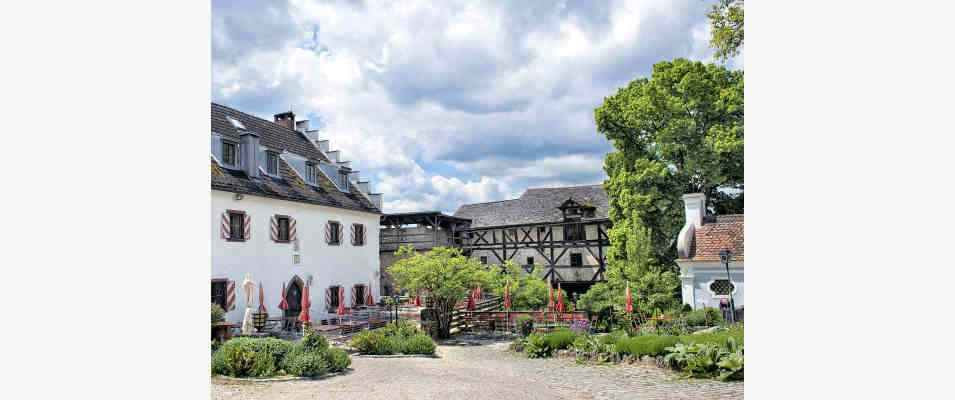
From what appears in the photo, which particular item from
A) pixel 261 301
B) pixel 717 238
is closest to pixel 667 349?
pixel 717 238

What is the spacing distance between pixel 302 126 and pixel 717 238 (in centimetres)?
1805

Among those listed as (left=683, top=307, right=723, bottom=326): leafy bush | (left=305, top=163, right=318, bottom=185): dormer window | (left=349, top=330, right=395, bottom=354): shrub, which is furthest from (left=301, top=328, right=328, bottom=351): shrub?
(left=305, top=163, right=318, bottom=185): dormer window

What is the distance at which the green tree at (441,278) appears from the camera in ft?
62.4

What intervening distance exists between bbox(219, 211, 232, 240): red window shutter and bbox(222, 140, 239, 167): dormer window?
2.41 metres

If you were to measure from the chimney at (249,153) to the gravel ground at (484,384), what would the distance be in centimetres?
953

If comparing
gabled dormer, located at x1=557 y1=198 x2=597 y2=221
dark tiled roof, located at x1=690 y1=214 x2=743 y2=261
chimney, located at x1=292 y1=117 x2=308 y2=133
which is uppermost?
chimney, located at x1=292 y1=117 x2=308 y2=133

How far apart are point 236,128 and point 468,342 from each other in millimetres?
10803

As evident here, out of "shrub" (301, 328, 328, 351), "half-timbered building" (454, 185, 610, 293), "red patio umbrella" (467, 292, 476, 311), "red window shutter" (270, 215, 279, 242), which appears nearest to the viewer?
"shrub" (301, 328, 328, 351)

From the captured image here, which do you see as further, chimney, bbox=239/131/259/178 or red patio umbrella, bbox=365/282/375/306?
red patio umbrella, bbox=365/282/375/306

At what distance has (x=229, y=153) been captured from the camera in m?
20.1

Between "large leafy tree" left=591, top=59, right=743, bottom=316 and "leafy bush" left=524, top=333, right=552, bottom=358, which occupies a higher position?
"large leafy tree" left=591, top=59, right=743, bottom=316

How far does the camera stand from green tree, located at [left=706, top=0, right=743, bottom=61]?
36.4 feet

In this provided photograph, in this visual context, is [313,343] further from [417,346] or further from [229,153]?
[229,153]

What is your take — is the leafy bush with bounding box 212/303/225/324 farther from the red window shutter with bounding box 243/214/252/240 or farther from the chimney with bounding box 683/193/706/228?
the chimney with bounding box 683/193/706/228
